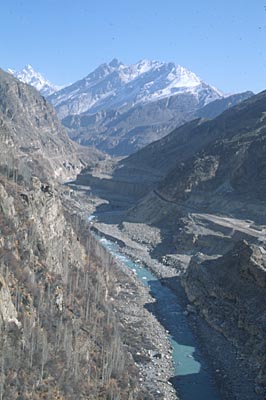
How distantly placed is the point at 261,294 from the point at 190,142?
96.0 metres

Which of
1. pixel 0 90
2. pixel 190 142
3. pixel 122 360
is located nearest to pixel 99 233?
pixel 122 360

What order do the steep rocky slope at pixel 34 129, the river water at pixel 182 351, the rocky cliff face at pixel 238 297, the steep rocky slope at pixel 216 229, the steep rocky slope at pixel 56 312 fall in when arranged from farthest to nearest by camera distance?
the steep rocky slope at pixel 34 129
the steep rocky slope at pixel 216 229
the rocky cliff face at pixel 238 297
the river water at pixel 182 351
the steep rocky slope at pixel 56 312

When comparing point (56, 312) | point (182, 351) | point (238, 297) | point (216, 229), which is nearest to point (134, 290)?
point (238, 297)

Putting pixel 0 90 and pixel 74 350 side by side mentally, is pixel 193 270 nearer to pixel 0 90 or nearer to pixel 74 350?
pixel 74 350

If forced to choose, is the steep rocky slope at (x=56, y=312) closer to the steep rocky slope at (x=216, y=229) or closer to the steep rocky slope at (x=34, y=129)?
the steep rocky slope at (x=216, y=229)

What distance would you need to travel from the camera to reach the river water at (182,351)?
3553cm

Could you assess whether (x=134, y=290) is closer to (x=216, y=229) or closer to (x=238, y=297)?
(x=238, y=297)

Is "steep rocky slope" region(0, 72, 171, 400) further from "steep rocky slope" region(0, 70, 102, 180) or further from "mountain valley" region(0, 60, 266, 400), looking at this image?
"steep rocky slope" region(0, 70, 102, 180)

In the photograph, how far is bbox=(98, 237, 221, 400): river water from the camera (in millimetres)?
35531

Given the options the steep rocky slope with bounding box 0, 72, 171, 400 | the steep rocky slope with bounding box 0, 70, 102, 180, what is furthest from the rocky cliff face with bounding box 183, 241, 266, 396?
the steep rocky slope with bounding box 0, 70, 102, 180

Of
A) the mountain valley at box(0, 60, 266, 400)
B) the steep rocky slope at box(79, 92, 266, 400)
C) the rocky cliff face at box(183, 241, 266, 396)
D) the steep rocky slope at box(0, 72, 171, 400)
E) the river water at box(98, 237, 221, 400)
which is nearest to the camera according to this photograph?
the steep rocky slope at box(0, 72, 171, 400)

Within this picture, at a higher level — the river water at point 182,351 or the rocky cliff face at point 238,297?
the rocky cliff face at point 238,297

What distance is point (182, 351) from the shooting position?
135 feet

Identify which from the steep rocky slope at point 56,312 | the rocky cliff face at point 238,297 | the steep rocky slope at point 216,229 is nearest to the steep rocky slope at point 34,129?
the steep rocky slope at point 216,229
